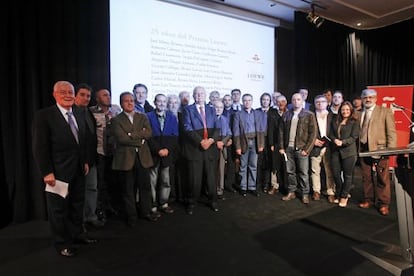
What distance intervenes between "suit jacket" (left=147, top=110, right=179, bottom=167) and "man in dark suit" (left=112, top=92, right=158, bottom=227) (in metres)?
0.19

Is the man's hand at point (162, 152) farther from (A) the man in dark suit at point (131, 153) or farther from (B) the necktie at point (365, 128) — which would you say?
(B) the necktie at point (365, 128)

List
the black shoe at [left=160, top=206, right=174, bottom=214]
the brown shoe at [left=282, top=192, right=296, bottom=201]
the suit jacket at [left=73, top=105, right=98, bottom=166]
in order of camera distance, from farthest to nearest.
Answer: the brown shoe at [left=282, top=192, right=296, bottom=201] → the black shoe at [left=160, top=206, right=174, bottom=214] → the suit jacket at [left=73, top=105, right=98, bottom=166]

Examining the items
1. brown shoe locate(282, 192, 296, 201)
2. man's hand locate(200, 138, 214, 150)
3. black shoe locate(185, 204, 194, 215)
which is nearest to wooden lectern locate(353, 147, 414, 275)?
brown shoe locate(282, 192, 296, 201)

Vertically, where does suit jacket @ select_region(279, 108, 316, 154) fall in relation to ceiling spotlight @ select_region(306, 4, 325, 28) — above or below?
below

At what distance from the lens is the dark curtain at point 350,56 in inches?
221

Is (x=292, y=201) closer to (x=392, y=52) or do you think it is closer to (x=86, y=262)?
(x=86, y=262)

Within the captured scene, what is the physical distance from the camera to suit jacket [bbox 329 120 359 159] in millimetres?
3291

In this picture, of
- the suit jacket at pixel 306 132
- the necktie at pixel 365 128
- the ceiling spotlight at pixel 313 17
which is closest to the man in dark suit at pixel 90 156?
the suit jacket at pixel 306 132

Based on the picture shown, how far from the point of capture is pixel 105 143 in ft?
9.58

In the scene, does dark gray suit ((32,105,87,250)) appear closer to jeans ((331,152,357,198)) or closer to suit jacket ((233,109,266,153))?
suit jacket ((233,109,266,153))

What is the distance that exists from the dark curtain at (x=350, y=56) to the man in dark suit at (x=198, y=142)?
3065 millimetres

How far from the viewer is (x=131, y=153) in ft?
9.04

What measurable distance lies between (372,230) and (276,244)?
3.28 feet

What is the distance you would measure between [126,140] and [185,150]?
758mm
